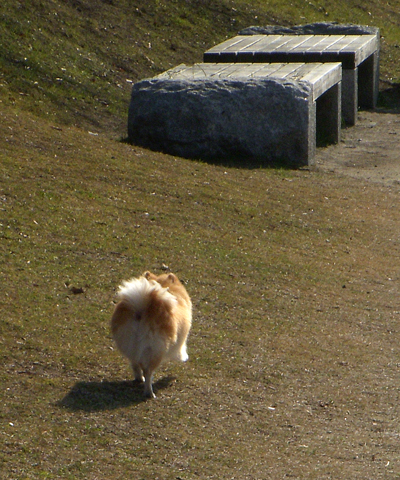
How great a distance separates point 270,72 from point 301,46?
Answer: 114 inches

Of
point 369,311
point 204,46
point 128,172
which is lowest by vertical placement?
point 369,311

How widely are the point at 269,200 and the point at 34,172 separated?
111 inches

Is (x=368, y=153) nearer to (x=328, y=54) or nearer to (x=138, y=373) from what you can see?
(x=328, y=54)

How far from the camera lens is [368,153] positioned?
1301cm

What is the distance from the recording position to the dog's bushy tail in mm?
4652

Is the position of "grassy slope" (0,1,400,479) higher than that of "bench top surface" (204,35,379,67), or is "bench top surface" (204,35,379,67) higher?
"bench top surface" (204,35,379,67)

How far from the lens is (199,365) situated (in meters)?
5.48

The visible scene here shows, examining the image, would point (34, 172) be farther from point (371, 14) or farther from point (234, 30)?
point (371, 14)

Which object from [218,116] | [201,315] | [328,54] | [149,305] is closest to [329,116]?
[328,54]

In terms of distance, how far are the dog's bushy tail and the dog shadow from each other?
466mm

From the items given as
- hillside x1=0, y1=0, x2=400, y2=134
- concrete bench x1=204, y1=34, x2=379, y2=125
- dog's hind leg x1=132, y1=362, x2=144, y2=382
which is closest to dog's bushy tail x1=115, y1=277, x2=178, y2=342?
dog's hind leg x1=132, y1=362, x2=144, y2=382

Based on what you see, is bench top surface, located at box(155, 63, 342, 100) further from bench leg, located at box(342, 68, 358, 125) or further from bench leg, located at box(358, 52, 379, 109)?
bench leg, located at box(358, 52, 379, 109)

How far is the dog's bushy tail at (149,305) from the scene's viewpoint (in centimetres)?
465

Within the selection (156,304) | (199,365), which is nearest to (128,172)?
(199,365)
